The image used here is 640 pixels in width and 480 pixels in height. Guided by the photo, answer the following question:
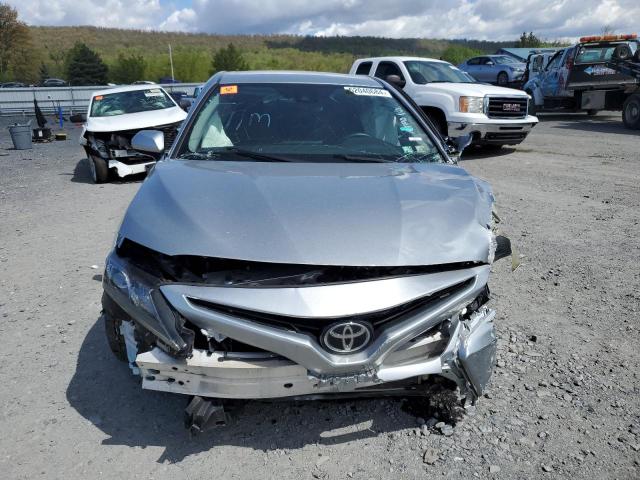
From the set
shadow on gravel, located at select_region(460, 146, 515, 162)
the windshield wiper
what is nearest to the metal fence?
shadow on gravel, located at select_region(460, 146, 515, 162)

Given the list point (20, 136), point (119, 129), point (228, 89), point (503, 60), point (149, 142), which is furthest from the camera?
point (503, 60)

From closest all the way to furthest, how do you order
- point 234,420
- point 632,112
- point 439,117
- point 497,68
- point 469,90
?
point 234,420 → point 469,90 → point 439,117 → point 632,112 → point 497,68

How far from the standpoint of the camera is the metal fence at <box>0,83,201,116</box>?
27.3 m

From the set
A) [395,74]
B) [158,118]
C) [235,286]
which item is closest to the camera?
[235,286]

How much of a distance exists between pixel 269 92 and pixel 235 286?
6.75 feet

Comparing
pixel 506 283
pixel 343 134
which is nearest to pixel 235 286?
pixel 343 134

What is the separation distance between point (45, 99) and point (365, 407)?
30139 millimetres

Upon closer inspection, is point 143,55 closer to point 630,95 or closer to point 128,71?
point 128,71

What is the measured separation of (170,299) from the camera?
2184 millimetres

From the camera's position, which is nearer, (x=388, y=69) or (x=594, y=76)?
(x=388, y=69)

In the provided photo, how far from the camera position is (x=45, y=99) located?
91.2ft

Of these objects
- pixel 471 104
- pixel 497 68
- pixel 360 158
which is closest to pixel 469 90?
pixel 471 104

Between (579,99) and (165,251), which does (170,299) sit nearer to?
(165,251)

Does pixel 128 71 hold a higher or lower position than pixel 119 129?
higher
